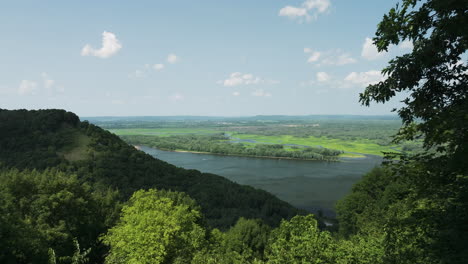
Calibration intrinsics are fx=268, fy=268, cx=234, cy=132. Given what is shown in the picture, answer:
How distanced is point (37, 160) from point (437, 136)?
2707 inches

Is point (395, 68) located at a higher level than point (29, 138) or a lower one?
higher

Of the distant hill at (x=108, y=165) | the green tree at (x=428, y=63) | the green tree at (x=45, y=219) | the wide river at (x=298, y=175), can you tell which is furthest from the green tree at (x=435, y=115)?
the wide river at (x=298, y=175)

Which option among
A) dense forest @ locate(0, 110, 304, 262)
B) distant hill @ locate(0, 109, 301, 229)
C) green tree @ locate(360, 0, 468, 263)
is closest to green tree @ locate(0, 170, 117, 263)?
dense forest @ locate(0, 110, 304, 262)

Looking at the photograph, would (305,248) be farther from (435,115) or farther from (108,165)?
(108,165)

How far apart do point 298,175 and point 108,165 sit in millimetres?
56537

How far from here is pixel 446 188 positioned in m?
6.12

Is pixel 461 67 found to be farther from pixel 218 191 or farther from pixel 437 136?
pixel 218 191

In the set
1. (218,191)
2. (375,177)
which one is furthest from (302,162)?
(375,177)

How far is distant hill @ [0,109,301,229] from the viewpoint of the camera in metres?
52.2

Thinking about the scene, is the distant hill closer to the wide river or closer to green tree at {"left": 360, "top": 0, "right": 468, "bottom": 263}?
the wide river

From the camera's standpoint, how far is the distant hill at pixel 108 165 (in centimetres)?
5222

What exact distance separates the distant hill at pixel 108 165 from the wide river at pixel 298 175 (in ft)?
41.5

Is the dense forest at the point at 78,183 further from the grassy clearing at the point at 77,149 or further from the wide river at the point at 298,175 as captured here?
the wide river at the point at 298,175

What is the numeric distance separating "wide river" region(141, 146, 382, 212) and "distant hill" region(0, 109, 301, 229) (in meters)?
12.6
